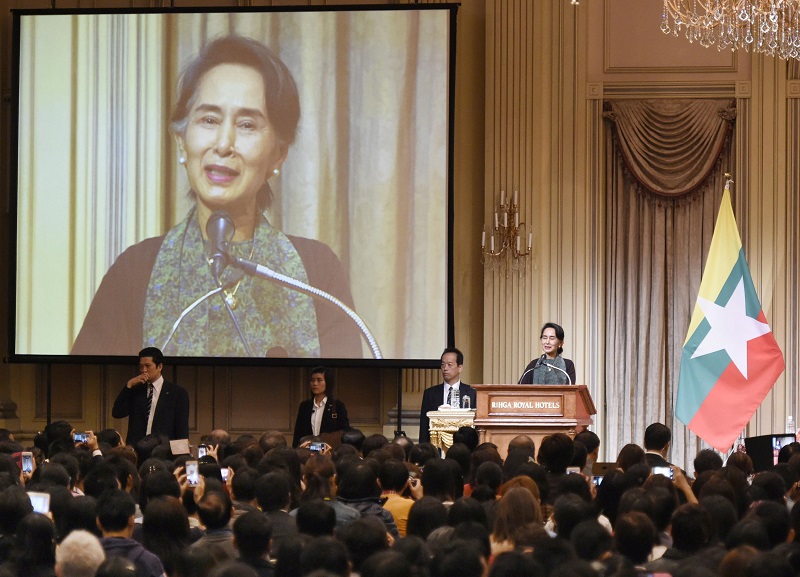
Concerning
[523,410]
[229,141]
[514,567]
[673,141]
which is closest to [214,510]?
[514,567]

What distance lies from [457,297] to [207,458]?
519 centimetres

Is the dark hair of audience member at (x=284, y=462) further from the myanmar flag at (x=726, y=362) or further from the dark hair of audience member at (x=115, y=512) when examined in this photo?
the myanmar flag at (x=726, y=362)

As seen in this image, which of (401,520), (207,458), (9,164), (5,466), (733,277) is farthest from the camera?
(9,164)

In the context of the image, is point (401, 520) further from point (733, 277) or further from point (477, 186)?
point (477, 186)

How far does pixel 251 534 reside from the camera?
13.6 feet

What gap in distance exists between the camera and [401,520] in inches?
219

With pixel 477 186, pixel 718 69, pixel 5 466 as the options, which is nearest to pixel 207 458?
pixel 5 466

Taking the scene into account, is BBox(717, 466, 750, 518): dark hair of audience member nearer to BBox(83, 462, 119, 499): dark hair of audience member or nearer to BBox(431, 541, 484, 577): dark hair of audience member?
BBox(431, 541, 484, 577): dark hair of audience member

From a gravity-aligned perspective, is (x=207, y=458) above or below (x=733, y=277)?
below

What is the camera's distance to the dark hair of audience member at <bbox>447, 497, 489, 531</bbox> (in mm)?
4582

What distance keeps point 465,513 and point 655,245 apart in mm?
7353

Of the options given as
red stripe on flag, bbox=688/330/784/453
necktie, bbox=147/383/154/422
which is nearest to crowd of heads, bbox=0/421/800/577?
necktie, bbox=147/383/154/422

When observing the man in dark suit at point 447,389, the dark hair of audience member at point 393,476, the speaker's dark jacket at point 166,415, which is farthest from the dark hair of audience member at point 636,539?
the speaker's dark jacket at point 166,415

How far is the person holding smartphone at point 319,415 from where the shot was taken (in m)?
9.52
